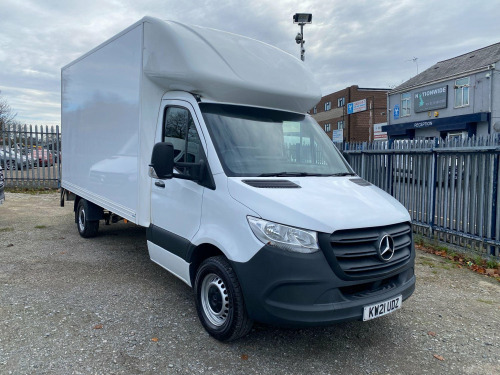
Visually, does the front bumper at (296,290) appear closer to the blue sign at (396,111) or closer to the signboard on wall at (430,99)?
the signboard on wall at (430,99)

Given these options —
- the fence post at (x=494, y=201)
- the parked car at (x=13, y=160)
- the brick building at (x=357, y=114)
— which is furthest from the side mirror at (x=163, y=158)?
the brick building at (x=357, y=114)

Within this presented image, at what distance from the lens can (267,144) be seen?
158 inches

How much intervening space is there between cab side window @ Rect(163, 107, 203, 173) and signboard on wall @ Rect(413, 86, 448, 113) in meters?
30.7

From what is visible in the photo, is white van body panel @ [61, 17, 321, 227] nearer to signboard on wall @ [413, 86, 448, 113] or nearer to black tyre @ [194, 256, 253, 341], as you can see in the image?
black tyre @ [194, 256, 253, 341]

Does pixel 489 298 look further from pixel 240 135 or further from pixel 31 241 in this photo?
pixel 31 241

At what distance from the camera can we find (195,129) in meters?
3.92

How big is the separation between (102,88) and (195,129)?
9.41 ft

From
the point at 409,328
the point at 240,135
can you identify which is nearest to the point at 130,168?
the point at 240,135

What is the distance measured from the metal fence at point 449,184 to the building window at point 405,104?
28.5m

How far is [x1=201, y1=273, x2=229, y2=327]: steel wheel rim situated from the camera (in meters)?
3.50

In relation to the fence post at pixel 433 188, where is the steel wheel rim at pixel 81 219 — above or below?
below

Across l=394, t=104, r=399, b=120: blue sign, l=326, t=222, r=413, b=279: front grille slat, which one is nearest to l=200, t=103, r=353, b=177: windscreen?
l=326, t=222, r=413, b=279: front grille slat

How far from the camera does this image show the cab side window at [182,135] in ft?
12.8

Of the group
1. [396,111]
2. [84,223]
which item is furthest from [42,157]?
[396,111]
